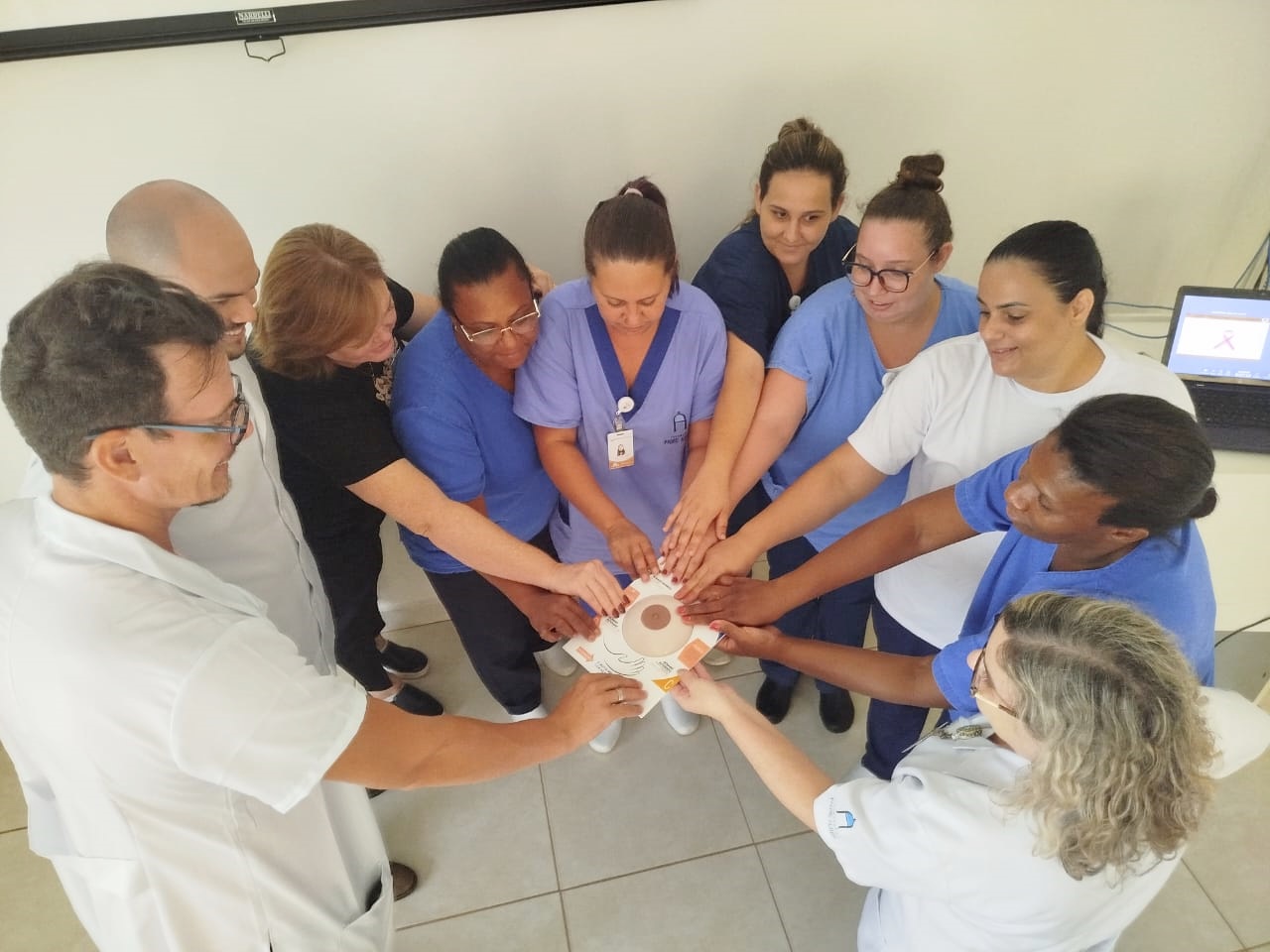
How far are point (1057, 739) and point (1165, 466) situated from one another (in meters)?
0.43

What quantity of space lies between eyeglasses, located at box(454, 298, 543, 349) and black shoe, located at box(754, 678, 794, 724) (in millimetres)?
1388

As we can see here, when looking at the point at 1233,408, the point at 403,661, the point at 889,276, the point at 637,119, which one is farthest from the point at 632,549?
the point at 1233,408

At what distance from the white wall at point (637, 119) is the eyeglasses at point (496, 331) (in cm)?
64

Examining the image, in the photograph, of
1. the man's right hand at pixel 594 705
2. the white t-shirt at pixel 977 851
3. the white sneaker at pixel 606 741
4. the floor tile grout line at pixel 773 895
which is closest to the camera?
the white t-shirt at pixel 977 851

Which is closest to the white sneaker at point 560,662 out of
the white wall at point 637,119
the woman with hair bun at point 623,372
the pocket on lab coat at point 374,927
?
the woman with hair bun at point 623,372

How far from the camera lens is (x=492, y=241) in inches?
56.0

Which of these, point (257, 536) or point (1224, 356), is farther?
point (1224, 356)

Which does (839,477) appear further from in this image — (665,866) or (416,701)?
(416,701)

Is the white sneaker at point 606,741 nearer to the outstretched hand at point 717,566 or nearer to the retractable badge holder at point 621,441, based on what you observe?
the outstretched hand at point 717,566

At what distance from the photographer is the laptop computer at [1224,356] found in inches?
77.2

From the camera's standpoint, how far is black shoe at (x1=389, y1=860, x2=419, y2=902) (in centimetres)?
193

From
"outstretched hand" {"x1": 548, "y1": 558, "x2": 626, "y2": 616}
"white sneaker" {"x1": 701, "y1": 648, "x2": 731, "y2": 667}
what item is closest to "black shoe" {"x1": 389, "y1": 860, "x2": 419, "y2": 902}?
"outstretched hand" {"x1": 548, "y1": 558, "x2": 626, "y2": 616}

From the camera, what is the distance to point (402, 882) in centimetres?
193

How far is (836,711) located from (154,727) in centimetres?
187
